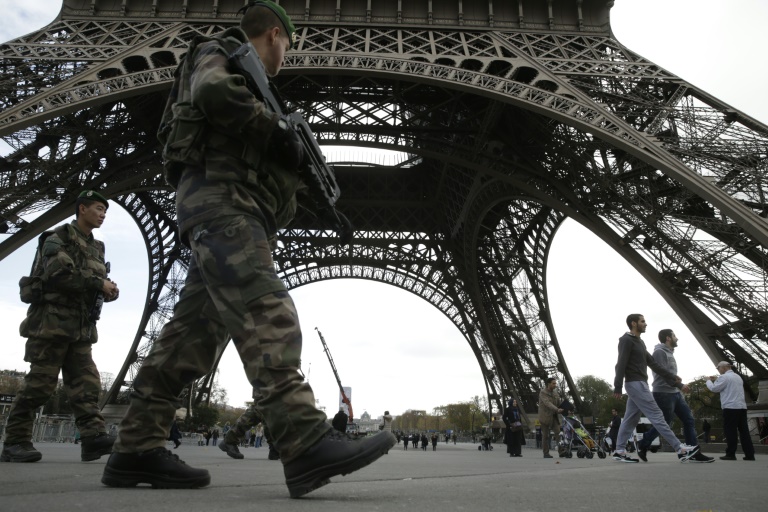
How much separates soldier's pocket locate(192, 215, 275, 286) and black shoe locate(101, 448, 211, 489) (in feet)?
2.71

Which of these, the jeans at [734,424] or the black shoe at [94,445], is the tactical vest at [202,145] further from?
the jeans at [734,424]

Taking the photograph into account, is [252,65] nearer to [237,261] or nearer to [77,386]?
[237,261]

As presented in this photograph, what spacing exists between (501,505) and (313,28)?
55.5ft

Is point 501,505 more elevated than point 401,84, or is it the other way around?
point 401,84

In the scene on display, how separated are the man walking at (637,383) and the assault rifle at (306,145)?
512 centimetres

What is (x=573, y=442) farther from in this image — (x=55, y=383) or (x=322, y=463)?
(x=322, y=463)

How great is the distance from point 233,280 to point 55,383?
3.28m

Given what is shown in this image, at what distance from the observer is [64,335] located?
4.57 meters

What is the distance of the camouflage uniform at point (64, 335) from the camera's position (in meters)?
4.52

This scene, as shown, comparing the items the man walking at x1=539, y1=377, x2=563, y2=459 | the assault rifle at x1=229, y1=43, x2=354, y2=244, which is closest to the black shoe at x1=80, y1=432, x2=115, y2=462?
the assault rifle at x1=229, y1=43, x2=354, y2=244

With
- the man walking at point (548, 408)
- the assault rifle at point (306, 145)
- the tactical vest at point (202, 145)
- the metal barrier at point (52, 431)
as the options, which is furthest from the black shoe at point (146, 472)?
the metal barrier at point (52, 431)

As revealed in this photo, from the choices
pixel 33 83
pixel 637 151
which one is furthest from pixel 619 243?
pixel 33 83

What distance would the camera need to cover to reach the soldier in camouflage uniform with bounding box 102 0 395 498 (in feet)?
6.71

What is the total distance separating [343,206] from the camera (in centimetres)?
2966
